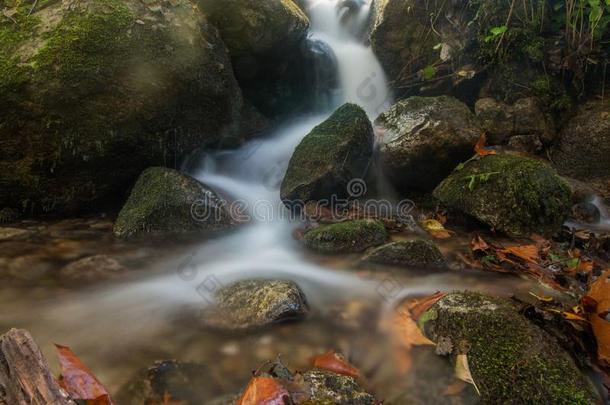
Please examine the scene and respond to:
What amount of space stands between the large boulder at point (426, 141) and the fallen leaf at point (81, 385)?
14.9ft

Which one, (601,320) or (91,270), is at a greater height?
(91,270)

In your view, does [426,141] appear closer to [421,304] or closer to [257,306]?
[421,304]

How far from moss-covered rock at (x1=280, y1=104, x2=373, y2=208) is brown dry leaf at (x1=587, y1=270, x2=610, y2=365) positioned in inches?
130

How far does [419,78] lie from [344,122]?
2.62 m

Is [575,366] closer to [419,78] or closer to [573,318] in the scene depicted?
[573,318]

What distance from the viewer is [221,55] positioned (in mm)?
5914

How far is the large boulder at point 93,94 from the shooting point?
14.5 feet

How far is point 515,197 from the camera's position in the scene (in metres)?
4.58

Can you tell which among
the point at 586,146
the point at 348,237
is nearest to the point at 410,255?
the point at 348,237

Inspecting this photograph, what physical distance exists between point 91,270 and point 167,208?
1192mm

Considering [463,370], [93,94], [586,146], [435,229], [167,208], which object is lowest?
[435,229]

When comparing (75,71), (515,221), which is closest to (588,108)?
(515,221)

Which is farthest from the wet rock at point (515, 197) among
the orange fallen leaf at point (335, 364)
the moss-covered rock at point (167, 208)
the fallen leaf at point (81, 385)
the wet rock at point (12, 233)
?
the wet rock at point (12, 233)

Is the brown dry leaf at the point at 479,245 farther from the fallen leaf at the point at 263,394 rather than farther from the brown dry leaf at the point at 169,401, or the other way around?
the brown dry leaf at the point at 169,401
